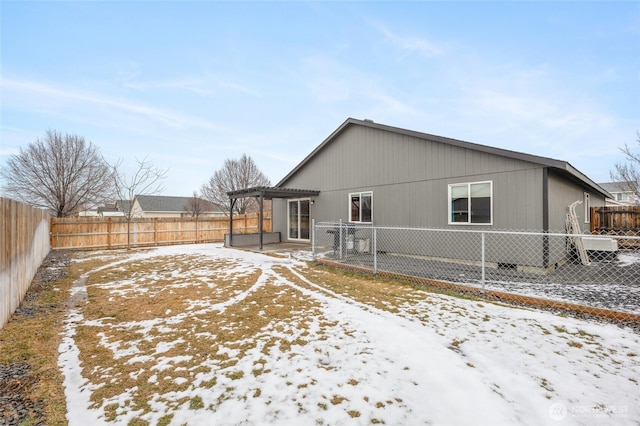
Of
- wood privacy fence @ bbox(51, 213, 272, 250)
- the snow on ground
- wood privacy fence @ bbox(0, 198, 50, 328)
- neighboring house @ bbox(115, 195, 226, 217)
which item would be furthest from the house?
neighboring house @ bbox(115, 195, 226, 217)

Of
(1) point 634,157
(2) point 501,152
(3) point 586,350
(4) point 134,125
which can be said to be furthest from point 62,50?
(1) point 634,157

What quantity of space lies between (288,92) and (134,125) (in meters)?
10.7

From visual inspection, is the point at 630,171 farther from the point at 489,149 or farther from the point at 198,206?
the point at 198,206

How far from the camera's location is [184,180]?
133ft

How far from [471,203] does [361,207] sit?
4450mm

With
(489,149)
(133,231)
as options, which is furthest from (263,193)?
(489,149)

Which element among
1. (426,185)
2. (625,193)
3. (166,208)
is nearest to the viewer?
(426,185)

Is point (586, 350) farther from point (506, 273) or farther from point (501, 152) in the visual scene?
point (501, 152)

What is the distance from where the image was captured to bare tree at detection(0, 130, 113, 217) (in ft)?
61.4

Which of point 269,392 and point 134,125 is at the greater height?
point 134,125

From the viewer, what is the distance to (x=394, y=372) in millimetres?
2896

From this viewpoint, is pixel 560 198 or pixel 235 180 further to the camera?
pixel 235 180

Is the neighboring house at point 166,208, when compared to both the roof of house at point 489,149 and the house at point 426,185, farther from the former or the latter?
the roof of house at point 489,149

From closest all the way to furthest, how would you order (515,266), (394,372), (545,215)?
1. (394,372)
2. (545,215)
3. (515,266)
